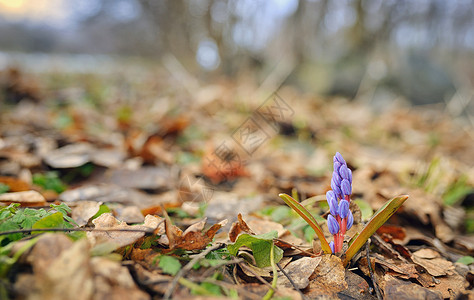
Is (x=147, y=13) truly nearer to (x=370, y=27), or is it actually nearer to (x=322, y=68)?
(x=322, y=68)

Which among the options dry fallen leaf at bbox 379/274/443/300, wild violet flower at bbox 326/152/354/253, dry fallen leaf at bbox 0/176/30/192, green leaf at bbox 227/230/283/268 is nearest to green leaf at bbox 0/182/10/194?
dry fallen leaf at bbox 0/176/30/192

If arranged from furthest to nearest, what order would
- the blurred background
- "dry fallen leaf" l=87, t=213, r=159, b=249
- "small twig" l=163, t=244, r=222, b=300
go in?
the blurred background → "dry fallen leaf" l=87, t=213, r=159, b=249 → "small twig" l=163, t=244, r=222, b=300

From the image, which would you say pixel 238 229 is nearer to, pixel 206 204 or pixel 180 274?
pixel 180 274

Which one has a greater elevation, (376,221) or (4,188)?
(376,221)

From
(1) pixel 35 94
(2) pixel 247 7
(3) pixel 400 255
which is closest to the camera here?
(3) pixel 400 255

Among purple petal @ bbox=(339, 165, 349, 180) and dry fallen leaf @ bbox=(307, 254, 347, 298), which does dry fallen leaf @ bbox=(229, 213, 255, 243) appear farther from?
purple petal @ bbox=(339, 165, 349, 180)

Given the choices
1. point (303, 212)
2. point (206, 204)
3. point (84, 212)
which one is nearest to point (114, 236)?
point (84, 212)

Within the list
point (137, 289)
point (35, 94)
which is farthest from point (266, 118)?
point (137, 289)
